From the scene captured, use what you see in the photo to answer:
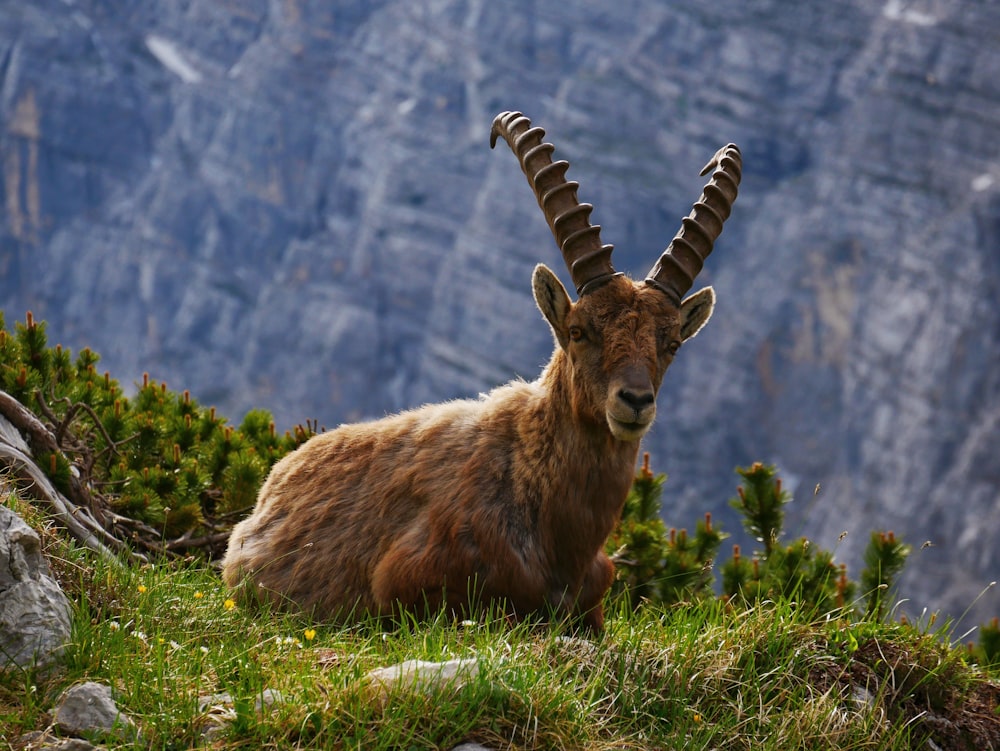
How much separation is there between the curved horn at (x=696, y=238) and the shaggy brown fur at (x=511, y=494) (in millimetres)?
148

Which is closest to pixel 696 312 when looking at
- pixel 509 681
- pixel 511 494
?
pixel 511 494

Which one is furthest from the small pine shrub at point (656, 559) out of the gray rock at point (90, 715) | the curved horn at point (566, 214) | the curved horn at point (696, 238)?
the gray rock at point (90, 715)

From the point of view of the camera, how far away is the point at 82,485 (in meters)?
8.91

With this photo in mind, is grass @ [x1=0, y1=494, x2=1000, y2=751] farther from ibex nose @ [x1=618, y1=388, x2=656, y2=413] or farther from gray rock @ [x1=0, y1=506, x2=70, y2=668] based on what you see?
ibex nose @ [x1=618, y1=388, x2=656, y2=413]

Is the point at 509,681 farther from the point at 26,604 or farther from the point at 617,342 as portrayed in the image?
the point at 617,342

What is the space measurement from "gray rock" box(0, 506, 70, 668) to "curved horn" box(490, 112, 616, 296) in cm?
368

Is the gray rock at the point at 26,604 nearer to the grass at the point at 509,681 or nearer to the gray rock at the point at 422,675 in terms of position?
the grass at the point at 509,681

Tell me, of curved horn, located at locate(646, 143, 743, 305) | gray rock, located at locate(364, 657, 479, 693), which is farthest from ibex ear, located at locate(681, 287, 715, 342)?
gray rock, located at locate(364, 657, 479, 693)

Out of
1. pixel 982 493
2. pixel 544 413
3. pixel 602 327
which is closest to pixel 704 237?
pixel 602 327

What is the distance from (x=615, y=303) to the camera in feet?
25.5

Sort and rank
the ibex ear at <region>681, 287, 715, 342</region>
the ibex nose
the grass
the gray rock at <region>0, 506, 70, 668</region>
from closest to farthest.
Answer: the grass, the gray rock at <region>0, 506, 70, 668</region>, the ibex nose, the ibex ear at <region>681, 287, 715, 342</region>

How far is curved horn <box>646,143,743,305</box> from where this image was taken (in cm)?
810

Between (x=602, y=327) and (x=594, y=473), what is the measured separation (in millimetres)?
938

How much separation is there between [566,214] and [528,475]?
1784mm
